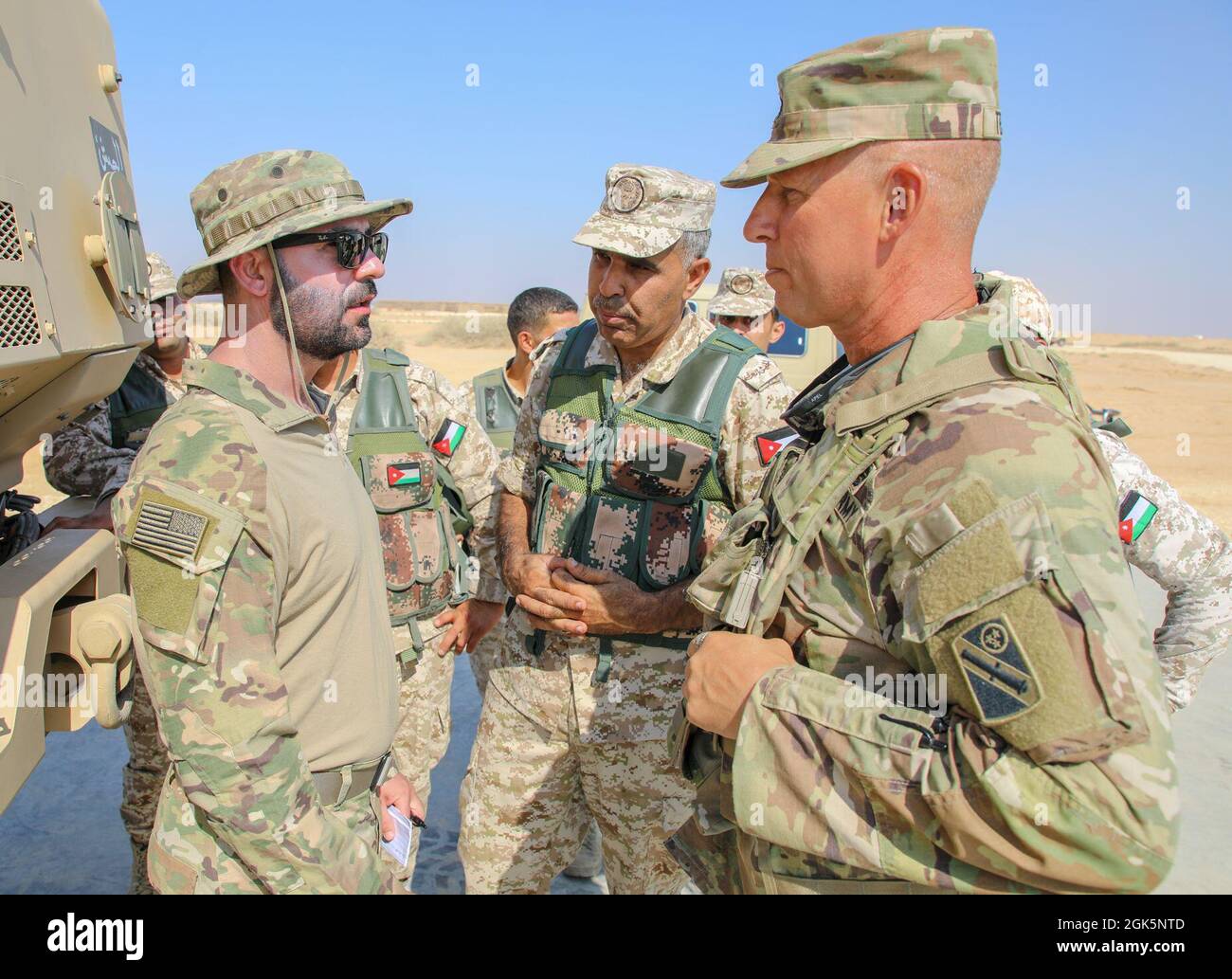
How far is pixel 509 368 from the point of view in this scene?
5902 millimetres

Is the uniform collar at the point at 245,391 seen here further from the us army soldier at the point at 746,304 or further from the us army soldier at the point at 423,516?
the us army soldier at the point at 746,304

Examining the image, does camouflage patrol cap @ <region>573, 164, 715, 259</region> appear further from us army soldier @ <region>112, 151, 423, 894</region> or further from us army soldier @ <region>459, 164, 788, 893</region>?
us army soldier @ <region>112, 151, 423, 894</region>

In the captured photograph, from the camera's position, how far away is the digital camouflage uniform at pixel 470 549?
372cm

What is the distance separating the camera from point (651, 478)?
290 cm

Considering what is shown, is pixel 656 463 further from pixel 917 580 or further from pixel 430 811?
pixel 430 811

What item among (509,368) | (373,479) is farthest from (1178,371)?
(373,479)

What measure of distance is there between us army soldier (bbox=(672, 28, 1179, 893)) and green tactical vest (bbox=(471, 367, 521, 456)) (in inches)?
160

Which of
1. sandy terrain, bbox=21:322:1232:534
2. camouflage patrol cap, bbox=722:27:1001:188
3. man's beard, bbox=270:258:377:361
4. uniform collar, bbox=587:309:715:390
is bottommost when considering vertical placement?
sandy terrain, bbox=21:322:1232:534

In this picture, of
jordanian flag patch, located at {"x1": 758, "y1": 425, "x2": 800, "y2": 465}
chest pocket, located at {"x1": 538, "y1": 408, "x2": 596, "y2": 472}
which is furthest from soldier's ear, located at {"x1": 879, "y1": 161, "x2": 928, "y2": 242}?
chest pocket, located at {"x1": 538, "y1": 408, "x2": 596, "y2": 472}

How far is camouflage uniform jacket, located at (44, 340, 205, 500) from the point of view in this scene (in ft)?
12.2

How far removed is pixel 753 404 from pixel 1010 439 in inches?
63.0

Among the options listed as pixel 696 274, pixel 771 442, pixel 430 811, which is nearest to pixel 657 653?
pixel 771 442

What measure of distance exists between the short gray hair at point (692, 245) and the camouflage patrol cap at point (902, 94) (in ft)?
4.45

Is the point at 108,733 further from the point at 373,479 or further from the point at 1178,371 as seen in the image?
the point at 1178,371
